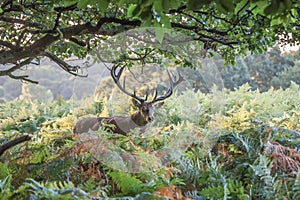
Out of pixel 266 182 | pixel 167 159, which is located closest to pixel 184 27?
pixel 167 159

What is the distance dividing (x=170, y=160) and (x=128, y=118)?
433 mm

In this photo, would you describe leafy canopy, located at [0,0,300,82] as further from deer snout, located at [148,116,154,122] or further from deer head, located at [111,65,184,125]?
deer snout, located at [148,116,154,122]

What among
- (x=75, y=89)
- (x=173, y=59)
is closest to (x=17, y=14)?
(x=75, y=89)

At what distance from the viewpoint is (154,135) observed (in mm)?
1941

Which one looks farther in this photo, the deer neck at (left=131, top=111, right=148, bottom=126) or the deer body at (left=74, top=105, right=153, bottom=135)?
the deer body at (left=74, top=105, right=153, bottom=135)

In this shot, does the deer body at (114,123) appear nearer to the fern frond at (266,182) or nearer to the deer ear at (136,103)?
the deer ear at (136,103)

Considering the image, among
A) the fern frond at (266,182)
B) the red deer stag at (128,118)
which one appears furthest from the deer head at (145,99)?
the fern frond at (266,182)

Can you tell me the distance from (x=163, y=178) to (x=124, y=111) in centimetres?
62

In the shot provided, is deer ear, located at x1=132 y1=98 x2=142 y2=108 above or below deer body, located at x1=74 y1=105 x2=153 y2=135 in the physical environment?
above

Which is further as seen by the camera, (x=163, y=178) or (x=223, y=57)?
(x=223, y=57)

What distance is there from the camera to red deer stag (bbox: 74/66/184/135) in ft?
6.08

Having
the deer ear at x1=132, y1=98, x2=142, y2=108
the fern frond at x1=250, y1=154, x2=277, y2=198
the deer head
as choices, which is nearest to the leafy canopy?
the deer head

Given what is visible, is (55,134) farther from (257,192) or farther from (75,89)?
(257,192)

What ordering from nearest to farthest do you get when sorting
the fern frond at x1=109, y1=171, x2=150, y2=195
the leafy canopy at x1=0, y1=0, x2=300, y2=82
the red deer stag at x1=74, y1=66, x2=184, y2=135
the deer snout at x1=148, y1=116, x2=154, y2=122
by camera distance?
the fern frond at x1=109, y1=171, x2=150, y2=195 → the leafy canopy at x1=0, y1=0, x2=300, y2=82 → the red deer stag at x1=74, y1=66, x2=184, y2=135 → the deer snout at x1=148, y1=116, x2=154, y2=122
